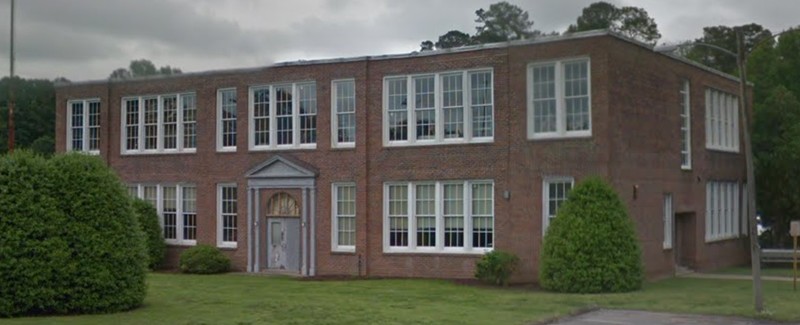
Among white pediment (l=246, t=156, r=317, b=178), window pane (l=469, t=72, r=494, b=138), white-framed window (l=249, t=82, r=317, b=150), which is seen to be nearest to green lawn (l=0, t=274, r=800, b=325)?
white pediment (l=246, t=156, r=317, b=178)

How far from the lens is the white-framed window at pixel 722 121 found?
37256 mm

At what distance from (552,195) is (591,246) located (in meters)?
3.48

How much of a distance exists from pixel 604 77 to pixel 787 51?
2229 cm

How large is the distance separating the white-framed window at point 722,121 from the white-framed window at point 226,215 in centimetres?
Result: 1876

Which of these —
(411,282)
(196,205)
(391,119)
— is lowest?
(411,282)

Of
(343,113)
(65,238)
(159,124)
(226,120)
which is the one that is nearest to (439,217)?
(343,113)

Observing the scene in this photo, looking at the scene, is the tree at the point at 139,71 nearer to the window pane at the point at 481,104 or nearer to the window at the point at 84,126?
the window pane at the point at 481,104

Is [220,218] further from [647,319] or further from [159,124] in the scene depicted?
[647,319]

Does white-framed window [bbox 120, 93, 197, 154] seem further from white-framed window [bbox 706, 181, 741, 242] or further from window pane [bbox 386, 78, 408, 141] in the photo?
white-framed window [bbox 706, 181, 741, 242]

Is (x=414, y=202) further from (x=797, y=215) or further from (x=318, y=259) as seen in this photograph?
(x=797, y=215)

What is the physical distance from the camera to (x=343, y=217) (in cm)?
3434

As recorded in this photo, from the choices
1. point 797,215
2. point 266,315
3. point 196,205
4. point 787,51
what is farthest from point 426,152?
point 787,51

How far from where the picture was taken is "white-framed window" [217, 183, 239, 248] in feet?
122

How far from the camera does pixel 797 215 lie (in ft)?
137
